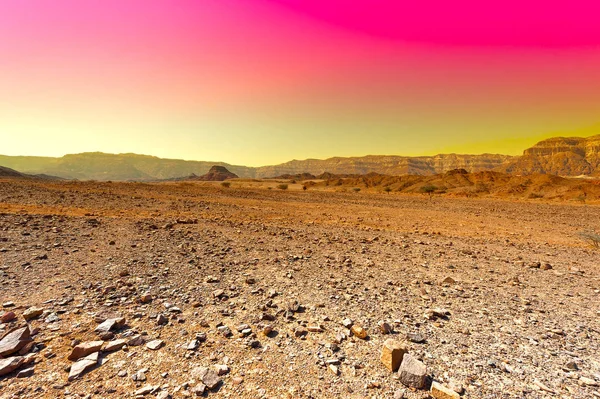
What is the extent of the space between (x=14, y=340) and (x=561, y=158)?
688ft

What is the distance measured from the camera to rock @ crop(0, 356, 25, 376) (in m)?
3.16

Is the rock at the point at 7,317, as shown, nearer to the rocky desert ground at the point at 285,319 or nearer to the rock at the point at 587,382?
the rocky desert ground at the point at 285,319

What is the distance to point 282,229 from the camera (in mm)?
11969

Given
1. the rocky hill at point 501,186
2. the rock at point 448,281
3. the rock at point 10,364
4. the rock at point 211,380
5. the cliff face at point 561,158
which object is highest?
the cliff face at point 561,158

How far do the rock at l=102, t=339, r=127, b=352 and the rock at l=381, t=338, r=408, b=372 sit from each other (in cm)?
348

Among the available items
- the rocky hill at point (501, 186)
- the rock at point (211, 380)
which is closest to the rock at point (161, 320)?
the rock at point (211, 380)

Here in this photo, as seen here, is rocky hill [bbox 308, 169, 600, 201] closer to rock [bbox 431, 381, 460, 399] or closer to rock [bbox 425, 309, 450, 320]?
rock [bbox 425, 309, 450, 320]

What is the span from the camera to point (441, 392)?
9.90ft

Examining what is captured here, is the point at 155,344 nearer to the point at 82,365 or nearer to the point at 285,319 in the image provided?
the point at 82,365

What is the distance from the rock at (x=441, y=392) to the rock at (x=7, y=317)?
5941 millimetres

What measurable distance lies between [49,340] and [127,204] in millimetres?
14388

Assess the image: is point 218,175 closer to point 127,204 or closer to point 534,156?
point 127,204

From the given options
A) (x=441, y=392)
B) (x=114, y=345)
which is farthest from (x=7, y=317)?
(x=441, y=392)

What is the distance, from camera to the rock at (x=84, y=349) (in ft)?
11.3
